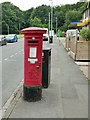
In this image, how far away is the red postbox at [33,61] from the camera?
4.50 m

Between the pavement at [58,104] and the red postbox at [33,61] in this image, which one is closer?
the pavement at [58,104]

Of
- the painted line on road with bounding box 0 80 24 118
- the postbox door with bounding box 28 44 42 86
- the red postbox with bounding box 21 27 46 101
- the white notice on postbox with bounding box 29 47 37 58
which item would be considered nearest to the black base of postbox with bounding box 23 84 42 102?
the red postbox with bounding box 21 27 46 101

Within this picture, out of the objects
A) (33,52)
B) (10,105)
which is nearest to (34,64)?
(33,52)

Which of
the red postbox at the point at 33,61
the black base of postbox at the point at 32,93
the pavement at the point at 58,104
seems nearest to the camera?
the pavement at the point at 58,104

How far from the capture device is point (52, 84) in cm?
639

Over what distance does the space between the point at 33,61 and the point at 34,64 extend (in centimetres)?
9

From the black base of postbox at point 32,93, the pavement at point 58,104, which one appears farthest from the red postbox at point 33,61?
the pavement at point 58,104

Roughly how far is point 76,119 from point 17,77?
4320mm

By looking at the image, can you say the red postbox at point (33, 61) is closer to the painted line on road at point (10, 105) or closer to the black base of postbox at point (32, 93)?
the black base of postbox at point (32, 93)

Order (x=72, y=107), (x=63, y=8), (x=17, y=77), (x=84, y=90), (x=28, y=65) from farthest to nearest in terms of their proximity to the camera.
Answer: (x=63, y=8), (x=17, y=77), (x=84, y=90), (x=28, y=65), (x=72, y=107)

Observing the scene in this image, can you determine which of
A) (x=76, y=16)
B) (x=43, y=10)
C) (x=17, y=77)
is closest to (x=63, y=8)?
(x=43, y=10)

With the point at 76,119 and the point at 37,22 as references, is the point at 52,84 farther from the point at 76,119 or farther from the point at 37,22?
the point at 37,22

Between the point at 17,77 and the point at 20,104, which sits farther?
the point at 17,77

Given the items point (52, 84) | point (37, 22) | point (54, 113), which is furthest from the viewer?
point (37, 22)
